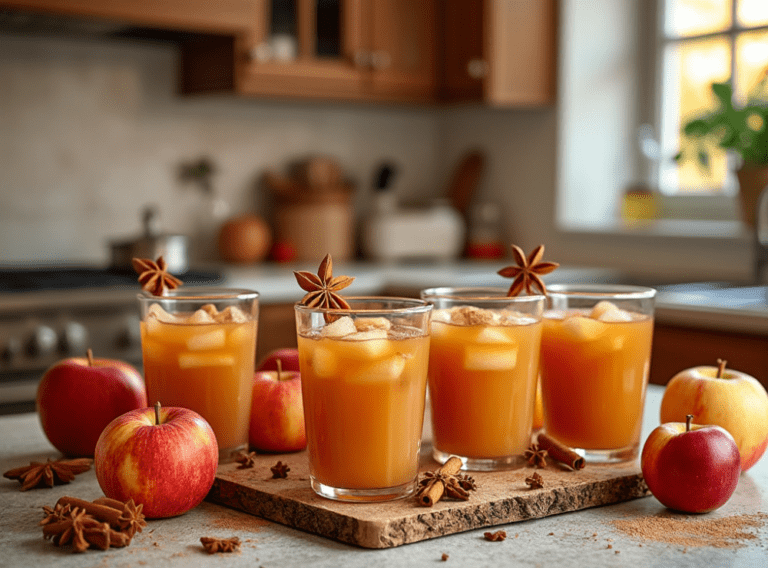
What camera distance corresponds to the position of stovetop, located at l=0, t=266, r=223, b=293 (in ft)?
8.34

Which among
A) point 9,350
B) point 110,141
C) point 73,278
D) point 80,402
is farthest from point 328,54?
point 80,402

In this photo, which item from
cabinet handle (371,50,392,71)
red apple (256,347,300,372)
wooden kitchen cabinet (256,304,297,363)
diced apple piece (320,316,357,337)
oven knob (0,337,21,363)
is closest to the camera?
diced apple piece (320,316,357,337)

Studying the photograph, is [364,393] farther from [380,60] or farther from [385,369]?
[380,60]

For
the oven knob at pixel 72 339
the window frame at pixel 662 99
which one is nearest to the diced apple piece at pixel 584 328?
the oven knob at pixel 72 339

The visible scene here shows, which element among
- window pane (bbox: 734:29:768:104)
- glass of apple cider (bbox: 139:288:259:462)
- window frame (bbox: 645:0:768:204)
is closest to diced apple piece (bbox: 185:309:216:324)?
glass of apple cider (bbox: 139:288:259:462)

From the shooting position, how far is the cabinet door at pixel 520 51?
11.2 ft

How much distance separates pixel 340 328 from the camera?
3.07 ft

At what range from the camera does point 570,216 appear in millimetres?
3637

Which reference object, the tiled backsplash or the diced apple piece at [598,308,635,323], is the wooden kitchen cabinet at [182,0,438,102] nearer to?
the tiled backsplash

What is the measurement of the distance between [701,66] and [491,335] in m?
2.75

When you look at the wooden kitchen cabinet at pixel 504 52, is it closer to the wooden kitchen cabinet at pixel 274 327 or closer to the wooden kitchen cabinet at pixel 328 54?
the wooden kitchen cabinet at pixel 328 54

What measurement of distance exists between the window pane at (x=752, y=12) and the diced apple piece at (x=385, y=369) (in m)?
2.78

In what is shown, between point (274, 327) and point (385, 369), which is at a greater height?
point (385, 369)

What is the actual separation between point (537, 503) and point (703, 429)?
0.63 ft
